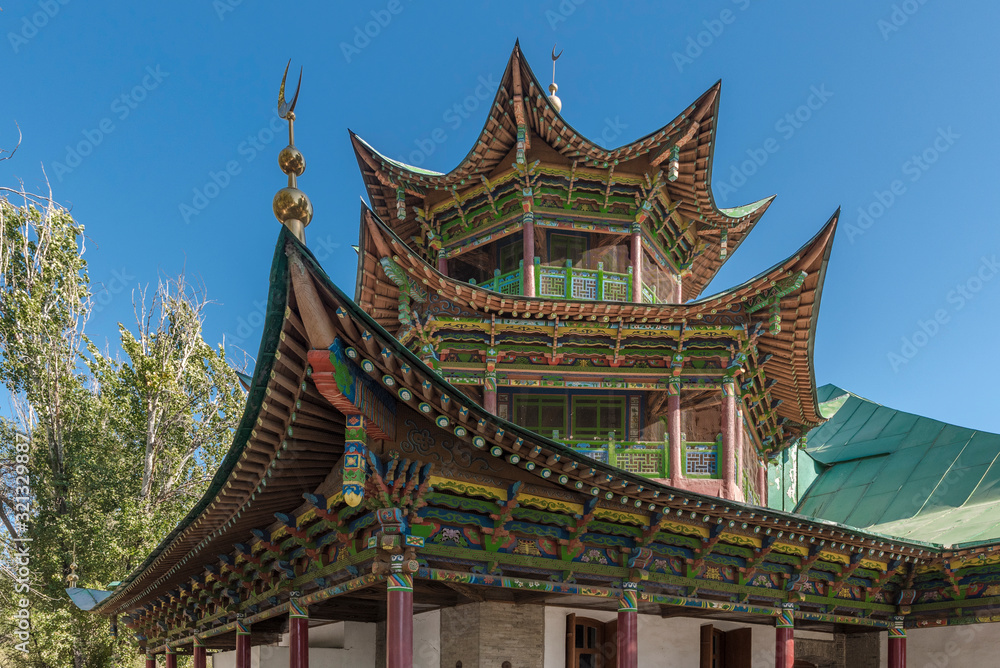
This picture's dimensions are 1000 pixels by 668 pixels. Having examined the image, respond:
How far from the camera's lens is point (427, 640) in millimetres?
12578

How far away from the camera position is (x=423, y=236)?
19484mm

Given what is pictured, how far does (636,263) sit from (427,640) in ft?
28.8

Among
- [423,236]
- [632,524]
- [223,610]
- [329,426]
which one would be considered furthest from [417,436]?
[423,236]

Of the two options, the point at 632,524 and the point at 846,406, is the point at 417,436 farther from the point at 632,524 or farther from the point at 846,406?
the point at 846,406

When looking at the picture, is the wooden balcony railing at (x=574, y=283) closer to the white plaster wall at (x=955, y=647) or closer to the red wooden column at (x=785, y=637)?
the red wooden column at (x=785, y=637)

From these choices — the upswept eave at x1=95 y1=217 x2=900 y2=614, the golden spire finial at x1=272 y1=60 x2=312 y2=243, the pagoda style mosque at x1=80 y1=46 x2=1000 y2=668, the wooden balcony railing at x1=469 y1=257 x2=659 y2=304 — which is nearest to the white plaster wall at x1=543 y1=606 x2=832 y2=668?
the pagoda style mosque at x1=80 y1=46 x2=1000 y2=668

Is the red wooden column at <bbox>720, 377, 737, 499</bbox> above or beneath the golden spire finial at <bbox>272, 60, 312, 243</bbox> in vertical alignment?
beneath

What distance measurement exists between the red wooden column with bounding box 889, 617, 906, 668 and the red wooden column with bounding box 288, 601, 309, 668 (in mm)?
9667

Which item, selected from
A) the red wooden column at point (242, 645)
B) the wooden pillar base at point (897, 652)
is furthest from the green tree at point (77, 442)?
the wooden pillar base at point (897, 652)

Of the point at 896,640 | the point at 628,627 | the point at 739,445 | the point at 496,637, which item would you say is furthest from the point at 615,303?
the point at 896,640

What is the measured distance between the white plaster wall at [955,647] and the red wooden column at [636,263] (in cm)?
783

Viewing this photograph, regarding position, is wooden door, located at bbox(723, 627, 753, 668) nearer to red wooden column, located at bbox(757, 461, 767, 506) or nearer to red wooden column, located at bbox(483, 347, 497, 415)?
red wooden column, located at bbox(483, 347, 497, 415)

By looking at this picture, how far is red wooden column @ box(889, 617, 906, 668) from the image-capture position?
14062mm

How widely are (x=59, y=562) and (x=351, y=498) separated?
2161cm
